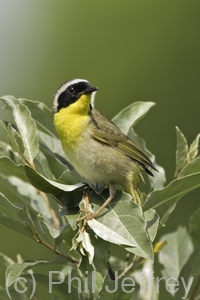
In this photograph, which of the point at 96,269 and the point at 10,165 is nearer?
the point at 96,269

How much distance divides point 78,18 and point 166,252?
17.3 feet

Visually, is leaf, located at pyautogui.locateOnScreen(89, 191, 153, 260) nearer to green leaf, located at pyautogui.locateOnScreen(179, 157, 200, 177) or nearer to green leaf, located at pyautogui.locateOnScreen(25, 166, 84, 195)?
green leaf, located at pyautogui.locateOnScreen(25, 166, 84, 195)

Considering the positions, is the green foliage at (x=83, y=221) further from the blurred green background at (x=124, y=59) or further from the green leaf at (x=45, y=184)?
the blurred green background at (x=124, y=59)

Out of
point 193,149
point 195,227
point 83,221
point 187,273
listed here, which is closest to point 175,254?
point 187,273

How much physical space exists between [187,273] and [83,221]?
77 centimetres

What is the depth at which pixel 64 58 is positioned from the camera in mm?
7965

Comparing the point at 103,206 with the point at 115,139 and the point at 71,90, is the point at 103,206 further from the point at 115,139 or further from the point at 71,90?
the point at 71,90

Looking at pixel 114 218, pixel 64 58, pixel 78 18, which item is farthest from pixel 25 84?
pixel 114 218

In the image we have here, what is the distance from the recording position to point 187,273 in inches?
118

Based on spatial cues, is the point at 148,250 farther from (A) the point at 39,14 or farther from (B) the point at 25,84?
(A) the point at 39,14

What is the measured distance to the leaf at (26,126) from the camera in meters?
2.67

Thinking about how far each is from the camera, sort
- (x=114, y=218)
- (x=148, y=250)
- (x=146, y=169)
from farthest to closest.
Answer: (x=146, y=169) → (x=114, y=218) → (x=148, y=250)

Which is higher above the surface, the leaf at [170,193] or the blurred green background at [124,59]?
the leaf at [170,193]

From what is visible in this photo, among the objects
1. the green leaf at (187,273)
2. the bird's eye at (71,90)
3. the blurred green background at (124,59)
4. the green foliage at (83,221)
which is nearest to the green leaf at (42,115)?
the green foliage at (83,221)
